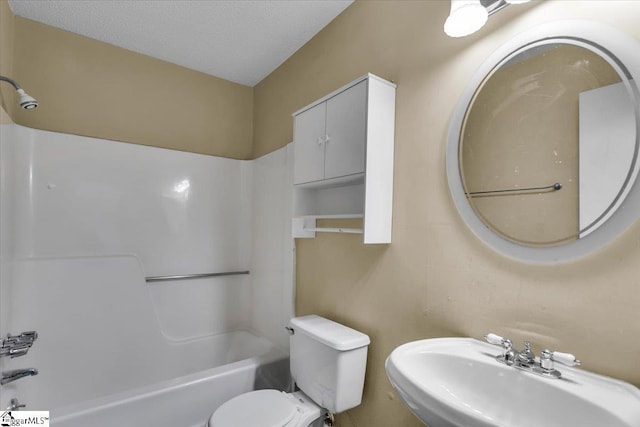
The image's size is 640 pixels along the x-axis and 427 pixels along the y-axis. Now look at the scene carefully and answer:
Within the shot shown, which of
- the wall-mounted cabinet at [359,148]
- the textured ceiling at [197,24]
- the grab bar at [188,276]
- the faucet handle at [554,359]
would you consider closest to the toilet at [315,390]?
the wall-mounted cabinet at [359,148]

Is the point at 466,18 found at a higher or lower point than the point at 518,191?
higher

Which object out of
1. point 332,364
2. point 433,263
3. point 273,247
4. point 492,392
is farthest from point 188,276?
point 492,392

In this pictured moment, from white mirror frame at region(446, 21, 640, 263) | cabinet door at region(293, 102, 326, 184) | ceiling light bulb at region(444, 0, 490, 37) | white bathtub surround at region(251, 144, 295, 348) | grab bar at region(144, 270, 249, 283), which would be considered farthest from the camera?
grab bar at region(144, 270, 249, 283)

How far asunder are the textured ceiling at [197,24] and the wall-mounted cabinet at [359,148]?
0.66 metres

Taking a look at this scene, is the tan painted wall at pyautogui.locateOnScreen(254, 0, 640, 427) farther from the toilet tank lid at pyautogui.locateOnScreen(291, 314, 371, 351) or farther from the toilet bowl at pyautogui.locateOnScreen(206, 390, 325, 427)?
the toilet bowl at pyautogui.locateOnScreen(206, 390, 325, 427)

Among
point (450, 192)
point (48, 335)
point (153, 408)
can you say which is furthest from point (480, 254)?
point (48, 335)

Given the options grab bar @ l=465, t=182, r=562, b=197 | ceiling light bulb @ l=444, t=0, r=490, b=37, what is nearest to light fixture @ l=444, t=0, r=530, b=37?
ceiling light bulb @ l=444, t=0, r=490, b=37

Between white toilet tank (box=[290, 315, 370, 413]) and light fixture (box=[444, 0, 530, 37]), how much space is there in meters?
1.30

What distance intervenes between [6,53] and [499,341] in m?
2.79

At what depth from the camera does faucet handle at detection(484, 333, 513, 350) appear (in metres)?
0.93

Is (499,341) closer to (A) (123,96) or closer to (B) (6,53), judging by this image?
(A) (123,96)

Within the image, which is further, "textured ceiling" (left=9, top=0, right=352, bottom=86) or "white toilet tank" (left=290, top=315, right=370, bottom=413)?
"textured ceiling" (left=9, top=0, right=352, bottom=86)

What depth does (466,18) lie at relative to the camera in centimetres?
105

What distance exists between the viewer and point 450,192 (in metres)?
1.20
